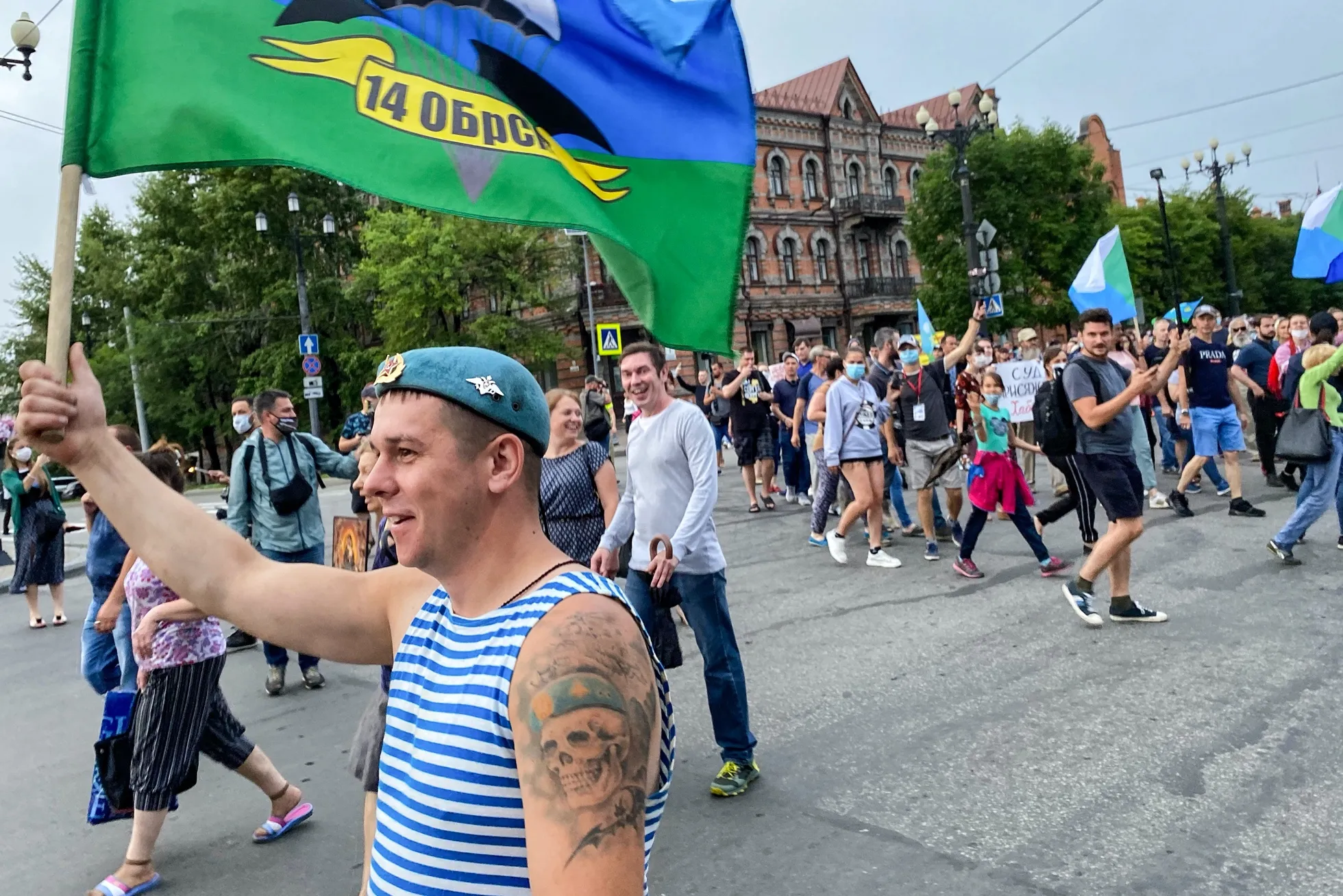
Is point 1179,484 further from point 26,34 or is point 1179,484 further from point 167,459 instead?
point 26,34

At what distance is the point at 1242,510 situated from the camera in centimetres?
980

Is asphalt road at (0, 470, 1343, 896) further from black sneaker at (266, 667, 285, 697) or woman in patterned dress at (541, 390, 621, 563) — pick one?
woman in patterned dress at (541, 390, 621, 563)

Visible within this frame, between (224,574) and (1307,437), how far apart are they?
8096 millimetres

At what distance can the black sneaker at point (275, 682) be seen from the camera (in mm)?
6699

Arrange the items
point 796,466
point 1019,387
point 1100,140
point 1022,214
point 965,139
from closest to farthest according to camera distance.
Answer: point 1019,387 → point 796,466 → point 965,139 → point 1022,214 → point 1100,140

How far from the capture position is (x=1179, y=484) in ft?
33.4

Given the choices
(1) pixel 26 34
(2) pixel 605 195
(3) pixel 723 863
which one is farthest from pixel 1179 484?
(1) pixel 26 34

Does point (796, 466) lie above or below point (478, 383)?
below

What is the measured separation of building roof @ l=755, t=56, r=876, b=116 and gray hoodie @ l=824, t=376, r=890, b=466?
3962cm

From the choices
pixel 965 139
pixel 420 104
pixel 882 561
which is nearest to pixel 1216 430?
pixel 882 561

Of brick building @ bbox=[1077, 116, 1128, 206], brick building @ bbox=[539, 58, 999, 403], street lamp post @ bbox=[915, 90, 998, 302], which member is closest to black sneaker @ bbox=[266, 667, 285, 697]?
street lamp post @ bbox=[915, 90, 998, 302]

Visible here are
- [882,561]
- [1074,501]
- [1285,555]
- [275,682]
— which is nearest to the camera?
[275,682]

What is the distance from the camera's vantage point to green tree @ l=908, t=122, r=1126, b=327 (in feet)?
133

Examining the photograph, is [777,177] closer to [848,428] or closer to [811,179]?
[811,179]
